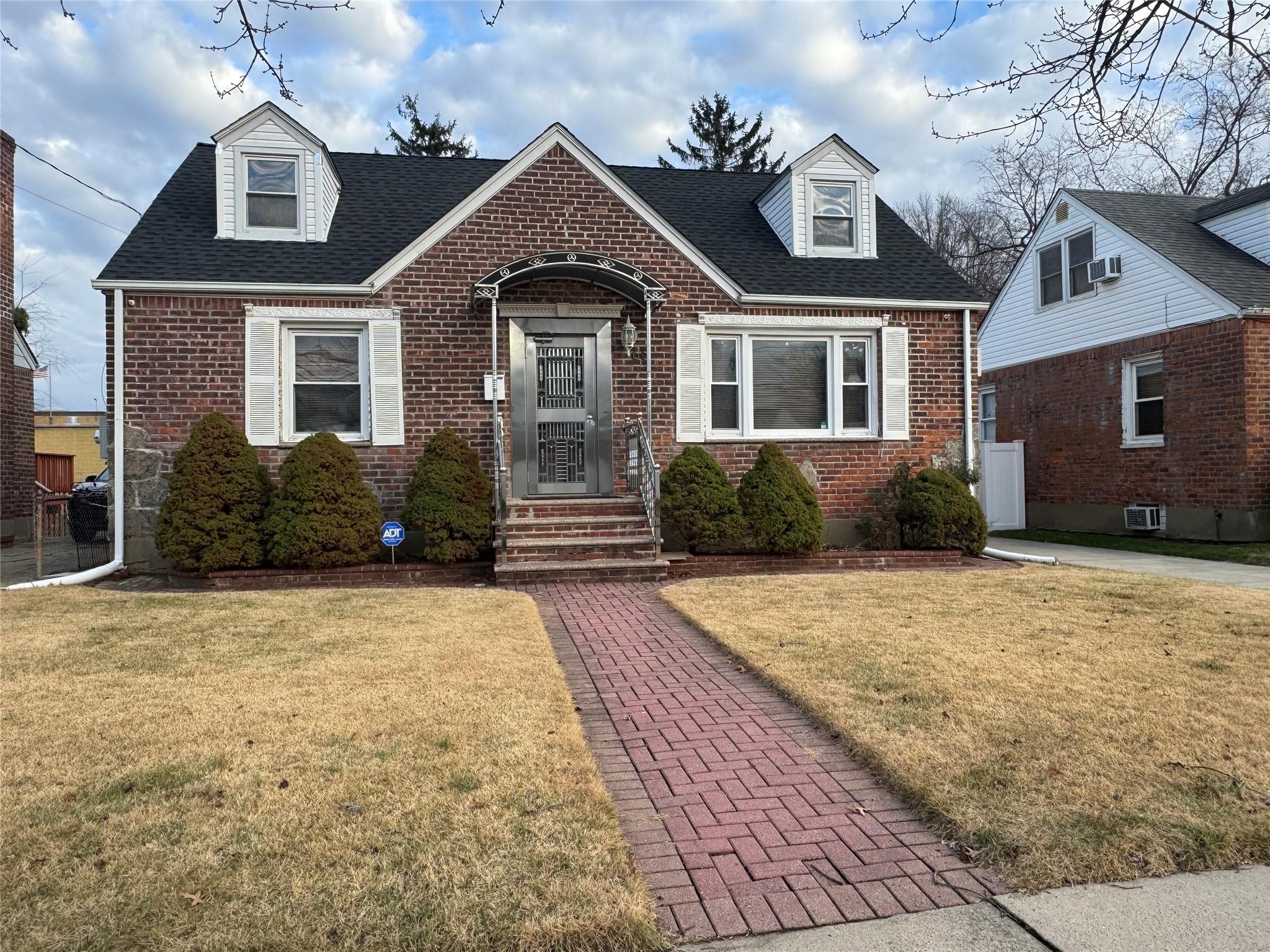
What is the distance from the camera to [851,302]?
12492 millimetres

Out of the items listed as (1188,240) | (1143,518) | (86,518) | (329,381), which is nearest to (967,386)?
(1143,518)

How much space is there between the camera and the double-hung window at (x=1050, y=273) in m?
17.8

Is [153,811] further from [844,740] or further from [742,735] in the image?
[844,740]

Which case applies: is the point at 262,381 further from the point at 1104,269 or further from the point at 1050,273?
the point at 1050,273

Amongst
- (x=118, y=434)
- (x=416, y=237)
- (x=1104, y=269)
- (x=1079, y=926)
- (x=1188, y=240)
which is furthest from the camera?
(x=1104, y=269)

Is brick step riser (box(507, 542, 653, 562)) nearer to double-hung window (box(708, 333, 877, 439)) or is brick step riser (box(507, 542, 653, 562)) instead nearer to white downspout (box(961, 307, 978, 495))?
double-hung window (box(708, 333, 877, 439))

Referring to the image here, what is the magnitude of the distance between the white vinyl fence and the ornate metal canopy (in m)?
9.36

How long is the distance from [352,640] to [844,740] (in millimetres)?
3920

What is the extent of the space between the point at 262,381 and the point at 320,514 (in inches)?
95.4

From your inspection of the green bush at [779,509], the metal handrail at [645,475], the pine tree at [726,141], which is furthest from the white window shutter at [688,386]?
the pine tree at [726,141]

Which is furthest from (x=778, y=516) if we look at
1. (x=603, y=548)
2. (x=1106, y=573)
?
(x=1106, y=573)

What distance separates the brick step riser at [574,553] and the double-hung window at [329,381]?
2.99m

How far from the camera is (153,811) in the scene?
3301 millimetres

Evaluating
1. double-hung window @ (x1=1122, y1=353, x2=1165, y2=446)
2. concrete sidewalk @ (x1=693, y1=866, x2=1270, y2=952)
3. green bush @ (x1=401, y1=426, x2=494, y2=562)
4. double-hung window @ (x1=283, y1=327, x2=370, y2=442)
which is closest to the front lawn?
double-hung window @ (x1=1122, y1=353, x2=1165, y2=446)
